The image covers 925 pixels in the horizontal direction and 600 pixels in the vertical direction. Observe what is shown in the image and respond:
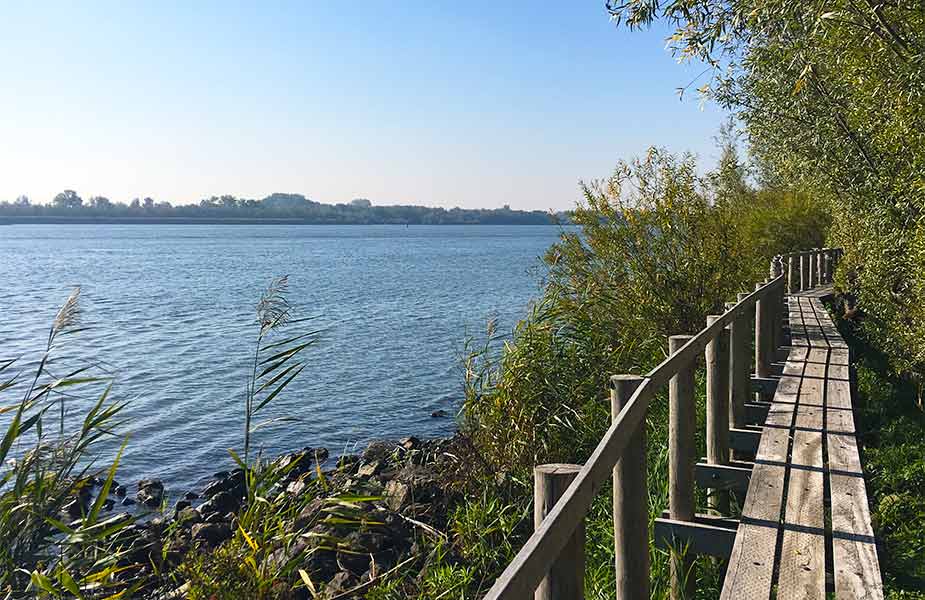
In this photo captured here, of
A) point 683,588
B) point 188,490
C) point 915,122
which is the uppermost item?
point 915,122

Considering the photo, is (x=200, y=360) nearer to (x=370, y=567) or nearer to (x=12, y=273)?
(x=370, y=567)

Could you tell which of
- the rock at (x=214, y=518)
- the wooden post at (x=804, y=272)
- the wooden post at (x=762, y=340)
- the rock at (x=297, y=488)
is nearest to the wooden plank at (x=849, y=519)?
the wooden post at (x=762, y=340)

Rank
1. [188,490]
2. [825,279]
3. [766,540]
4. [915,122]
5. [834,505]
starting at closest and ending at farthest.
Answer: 1. [766,540]
2. [834,505]
3. [915,122]
4. [188,490]
5. [825,279]

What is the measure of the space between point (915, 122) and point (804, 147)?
468cm

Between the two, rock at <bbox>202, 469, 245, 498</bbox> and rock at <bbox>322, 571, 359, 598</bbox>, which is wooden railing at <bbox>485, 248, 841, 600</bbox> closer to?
rock at <bbox>322, 571, 359, 598</bbox>

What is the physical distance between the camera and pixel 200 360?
74.1ft

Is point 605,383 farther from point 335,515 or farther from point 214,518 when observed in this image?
point 214,518

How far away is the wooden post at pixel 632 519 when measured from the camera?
3893mm

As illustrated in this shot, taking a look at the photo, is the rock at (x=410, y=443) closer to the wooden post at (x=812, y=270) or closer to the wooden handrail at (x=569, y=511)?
the wooden handrail at (x=569, y=511)

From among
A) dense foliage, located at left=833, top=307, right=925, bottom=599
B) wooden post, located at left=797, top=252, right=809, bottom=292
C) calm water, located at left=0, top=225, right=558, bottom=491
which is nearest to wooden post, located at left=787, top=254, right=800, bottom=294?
wooden post, located at left=797, top=252, right=809, bottom=292

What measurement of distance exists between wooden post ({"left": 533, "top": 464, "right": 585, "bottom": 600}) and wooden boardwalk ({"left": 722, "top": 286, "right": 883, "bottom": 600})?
3.94 feet

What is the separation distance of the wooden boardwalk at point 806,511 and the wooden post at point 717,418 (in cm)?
36

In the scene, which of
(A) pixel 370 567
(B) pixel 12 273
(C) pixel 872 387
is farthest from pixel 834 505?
(B) pixel 12 273

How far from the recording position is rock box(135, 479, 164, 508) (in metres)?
12.2
